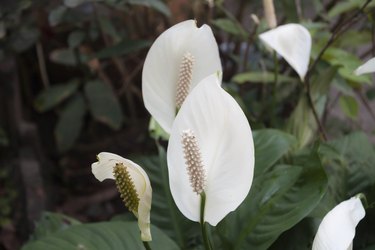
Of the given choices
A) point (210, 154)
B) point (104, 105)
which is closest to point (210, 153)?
point (210, 154)

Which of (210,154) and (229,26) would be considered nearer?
(210,154)

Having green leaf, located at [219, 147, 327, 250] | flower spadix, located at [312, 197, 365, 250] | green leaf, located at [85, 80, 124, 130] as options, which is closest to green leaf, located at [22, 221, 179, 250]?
green leaf, located at [219, 147, 327, 250]

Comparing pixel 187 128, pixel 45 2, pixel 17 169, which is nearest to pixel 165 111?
pixel 187 128

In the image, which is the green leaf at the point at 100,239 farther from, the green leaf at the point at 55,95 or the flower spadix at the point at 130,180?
the green leaf at the point at 55,95

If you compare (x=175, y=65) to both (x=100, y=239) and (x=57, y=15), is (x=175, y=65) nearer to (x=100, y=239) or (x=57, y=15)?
(x=100, y=239)

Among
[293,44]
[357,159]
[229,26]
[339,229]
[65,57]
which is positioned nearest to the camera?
[339,229]

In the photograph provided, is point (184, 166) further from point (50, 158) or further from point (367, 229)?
point (50, 158)
